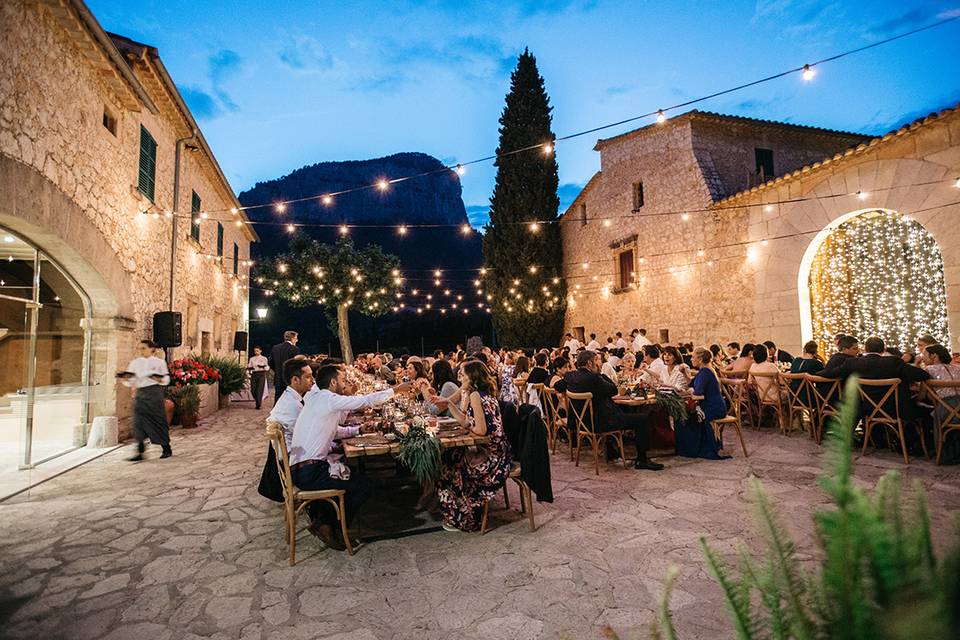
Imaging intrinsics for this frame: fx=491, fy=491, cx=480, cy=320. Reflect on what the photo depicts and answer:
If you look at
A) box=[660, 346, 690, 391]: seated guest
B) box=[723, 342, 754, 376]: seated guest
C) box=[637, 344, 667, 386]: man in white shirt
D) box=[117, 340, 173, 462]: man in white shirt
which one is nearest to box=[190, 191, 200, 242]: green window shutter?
box=[117, 340, 173, 462]: man in white shirt

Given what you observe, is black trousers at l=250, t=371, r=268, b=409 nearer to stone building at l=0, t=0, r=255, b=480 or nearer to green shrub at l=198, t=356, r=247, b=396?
green shrub at l=198, t=356, r=247, b=396

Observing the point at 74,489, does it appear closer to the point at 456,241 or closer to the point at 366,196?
the point at 456,241

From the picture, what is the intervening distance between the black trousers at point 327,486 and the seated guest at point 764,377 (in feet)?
18.9

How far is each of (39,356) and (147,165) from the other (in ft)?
10.7

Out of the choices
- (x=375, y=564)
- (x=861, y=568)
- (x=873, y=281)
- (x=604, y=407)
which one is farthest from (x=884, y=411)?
(x=861, y=568)

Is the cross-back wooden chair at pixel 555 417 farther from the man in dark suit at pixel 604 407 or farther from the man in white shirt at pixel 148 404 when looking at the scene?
the man in white shirt at pixel 148 404

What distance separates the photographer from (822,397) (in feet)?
19.7

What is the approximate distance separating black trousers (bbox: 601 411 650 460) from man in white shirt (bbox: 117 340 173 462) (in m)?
5.34

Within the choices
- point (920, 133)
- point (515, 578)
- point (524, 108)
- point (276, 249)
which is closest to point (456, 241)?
point (276, 249)

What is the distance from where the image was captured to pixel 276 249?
4975 centimetres

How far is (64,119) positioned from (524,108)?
1498 centimetres

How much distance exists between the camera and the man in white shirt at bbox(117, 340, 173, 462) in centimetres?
601

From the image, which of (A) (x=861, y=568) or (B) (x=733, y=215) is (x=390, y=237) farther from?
(A) (x=861, y=568)

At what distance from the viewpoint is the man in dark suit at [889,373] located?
16.5 feet
